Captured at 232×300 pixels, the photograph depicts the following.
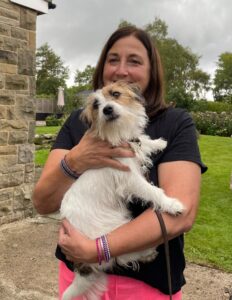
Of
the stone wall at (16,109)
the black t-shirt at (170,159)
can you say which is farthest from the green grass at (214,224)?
the black t-shirt at (170,159)

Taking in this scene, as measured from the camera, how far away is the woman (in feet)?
6.55

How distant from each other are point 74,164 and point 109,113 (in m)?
0.36

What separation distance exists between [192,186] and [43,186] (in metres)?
0.84

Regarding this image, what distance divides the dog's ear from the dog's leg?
462mm

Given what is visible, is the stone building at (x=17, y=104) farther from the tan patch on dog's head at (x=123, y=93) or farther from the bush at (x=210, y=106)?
the bush at (x=210, y=106)

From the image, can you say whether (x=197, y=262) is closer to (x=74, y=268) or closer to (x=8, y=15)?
(x=74, y=268)

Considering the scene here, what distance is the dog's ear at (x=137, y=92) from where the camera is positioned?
92.8 inches

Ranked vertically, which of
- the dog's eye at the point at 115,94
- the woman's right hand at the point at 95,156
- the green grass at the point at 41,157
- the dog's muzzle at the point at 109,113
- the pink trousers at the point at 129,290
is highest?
the dog's eye at the point at 115,94

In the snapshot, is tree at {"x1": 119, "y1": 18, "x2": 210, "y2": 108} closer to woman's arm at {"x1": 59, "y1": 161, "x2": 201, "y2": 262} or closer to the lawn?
the lawn

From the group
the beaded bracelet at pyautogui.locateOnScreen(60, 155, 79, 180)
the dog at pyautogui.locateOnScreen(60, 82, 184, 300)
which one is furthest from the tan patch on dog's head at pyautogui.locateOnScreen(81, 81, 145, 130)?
the beaded bracelet at pyautogui.locateOnScreen(60, 155, 79, 180)

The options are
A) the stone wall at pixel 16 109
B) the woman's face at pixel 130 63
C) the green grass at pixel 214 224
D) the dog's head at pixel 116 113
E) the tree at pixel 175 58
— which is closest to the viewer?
the dog's head at pixel 116 113

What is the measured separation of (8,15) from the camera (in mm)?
6996

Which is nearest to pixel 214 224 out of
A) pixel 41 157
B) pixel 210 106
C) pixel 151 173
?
pixel 151 173

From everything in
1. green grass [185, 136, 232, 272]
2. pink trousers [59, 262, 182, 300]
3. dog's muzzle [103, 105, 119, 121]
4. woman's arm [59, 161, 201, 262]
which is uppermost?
dog's muzzle [103, 105, 119, 121]
